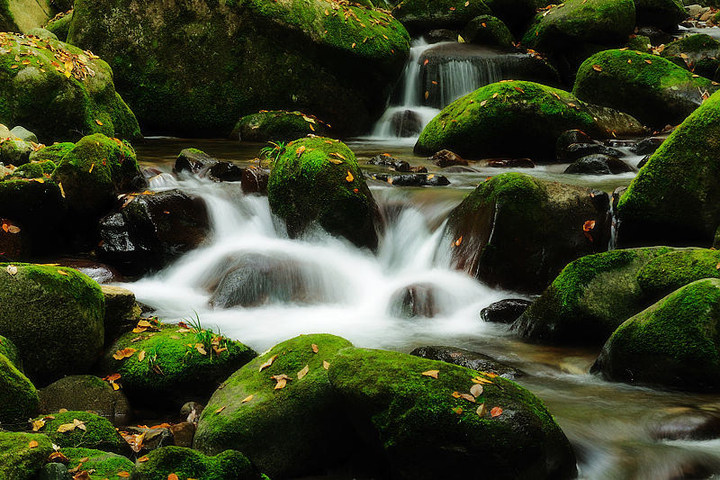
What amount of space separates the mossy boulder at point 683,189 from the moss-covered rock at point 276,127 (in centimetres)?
783

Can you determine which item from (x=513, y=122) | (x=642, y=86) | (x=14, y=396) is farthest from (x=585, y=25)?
(x=14, y=396)

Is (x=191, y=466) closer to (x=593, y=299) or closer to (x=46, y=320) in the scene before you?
(x=46, y=320)

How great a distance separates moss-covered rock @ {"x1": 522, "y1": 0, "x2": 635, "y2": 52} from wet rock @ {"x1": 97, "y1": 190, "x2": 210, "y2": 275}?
Answer: 41.1 ft

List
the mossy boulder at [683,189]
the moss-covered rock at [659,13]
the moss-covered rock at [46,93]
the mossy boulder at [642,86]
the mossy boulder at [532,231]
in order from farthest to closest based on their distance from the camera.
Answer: the moss-covered rock at [659,13]
the mossy boulder at [642,86]
the moss-covered rock at [46,93]
the mossy boulder at [532,231]
the mossy boulder at [683,189]

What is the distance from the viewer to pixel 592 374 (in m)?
5.56

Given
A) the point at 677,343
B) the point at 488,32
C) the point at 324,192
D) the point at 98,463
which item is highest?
the point at 488,32

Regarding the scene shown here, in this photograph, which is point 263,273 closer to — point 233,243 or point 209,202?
point 233,243

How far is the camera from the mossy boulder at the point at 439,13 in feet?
Result: 63.3

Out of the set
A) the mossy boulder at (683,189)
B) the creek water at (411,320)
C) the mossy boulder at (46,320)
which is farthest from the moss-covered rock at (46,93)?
the mossy boulder at (683,189)

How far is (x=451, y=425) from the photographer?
3809mm

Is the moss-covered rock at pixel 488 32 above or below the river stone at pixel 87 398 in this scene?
above

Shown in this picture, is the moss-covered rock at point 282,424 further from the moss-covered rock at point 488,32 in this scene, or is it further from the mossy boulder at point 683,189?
the moss-covered rock at point 488,32

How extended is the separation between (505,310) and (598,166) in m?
4.66

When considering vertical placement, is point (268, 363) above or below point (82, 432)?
above
